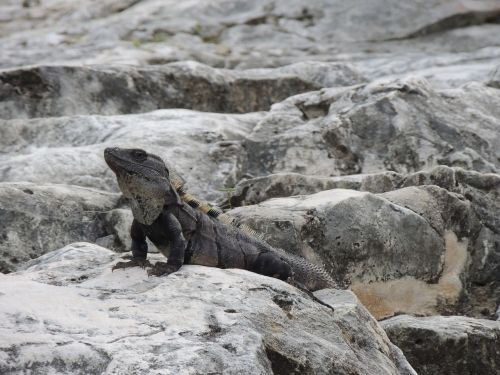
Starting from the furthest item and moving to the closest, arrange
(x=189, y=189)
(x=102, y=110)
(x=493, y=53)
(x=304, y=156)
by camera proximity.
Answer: (x=493, y=53) → (x=102, y=110) → (x=304, y=156) → (x=189, y=189)

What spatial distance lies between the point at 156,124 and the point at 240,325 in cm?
661

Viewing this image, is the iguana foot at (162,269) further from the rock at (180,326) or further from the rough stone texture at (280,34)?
the rough stone texture at (280,34)

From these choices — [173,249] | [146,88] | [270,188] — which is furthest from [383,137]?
[173,249]

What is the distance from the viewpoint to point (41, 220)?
27.0 feet

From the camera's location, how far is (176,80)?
13078mm

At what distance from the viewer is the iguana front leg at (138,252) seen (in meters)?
5.66

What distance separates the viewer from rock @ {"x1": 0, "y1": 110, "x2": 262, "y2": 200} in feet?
32.1

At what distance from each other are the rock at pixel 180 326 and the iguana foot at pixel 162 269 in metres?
Answer: 0.05

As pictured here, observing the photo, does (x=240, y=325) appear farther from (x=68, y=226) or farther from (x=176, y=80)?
(x=176, y=80)

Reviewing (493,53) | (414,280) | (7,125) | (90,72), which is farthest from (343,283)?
(493,53)

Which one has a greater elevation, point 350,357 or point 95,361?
point 95,361

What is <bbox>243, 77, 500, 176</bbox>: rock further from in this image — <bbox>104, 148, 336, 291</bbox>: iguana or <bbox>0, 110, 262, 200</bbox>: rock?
<bbox>104, 148, 336, 291</bbox>: iguana

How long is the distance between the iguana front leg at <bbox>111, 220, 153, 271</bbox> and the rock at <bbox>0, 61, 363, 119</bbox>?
6.50 m

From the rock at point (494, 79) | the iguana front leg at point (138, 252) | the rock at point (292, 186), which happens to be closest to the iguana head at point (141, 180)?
the iguana front leg at point (138, 252)
